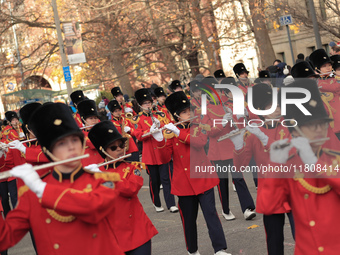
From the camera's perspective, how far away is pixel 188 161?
7.57 meters

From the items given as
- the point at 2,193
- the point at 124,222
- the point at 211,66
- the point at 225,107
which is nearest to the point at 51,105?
the point at 124,222

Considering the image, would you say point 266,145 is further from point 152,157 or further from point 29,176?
point 152,157

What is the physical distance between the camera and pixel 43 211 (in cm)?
417

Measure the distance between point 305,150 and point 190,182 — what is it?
3502 mm

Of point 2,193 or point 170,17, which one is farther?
point 170,17

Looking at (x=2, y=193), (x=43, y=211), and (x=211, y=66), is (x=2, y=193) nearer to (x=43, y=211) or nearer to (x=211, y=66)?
(x=43, y=211)

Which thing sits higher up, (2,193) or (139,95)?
(139,95)

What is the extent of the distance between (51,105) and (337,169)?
206 centimetres

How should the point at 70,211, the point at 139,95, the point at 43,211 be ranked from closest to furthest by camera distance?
1. the point at 70,211
2. the point at 43,211
3. the point at 139,95

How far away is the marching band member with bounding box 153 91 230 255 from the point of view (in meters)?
7.42

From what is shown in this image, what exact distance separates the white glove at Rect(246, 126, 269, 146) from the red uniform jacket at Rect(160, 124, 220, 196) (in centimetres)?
135

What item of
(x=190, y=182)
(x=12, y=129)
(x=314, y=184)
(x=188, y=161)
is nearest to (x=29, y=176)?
(x=314, y=184)

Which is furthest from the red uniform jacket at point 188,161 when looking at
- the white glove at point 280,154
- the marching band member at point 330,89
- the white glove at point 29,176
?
the white glove at point 29,176

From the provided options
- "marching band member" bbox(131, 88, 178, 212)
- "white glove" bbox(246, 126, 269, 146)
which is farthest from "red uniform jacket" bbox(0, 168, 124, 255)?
"marching band member" bbox(131, 88, 178, 212)
